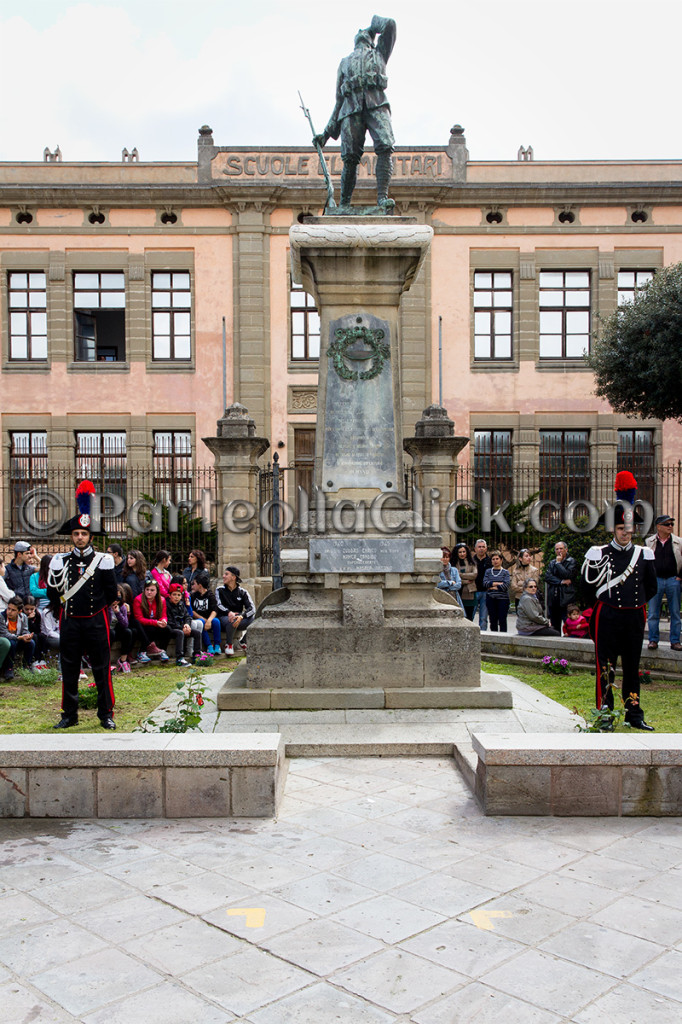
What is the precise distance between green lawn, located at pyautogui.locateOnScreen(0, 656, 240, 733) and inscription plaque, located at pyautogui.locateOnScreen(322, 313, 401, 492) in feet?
9.22

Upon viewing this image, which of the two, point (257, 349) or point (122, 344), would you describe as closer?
point (257, 349)

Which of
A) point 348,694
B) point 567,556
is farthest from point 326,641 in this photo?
point 567,556

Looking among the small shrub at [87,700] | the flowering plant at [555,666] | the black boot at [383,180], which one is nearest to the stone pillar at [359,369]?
the black boot at [383,180]

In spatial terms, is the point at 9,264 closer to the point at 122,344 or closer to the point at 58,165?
the point at 58,165

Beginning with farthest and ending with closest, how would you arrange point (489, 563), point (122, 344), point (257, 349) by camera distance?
point (122, 344) → point (257, 349) → point (489, 563)

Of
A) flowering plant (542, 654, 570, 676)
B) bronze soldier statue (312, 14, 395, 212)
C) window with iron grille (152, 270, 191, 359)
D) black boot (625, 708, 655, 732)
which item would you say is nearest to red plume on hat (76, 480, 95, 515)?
bronze soldier statue (312, 14, 395, 212)

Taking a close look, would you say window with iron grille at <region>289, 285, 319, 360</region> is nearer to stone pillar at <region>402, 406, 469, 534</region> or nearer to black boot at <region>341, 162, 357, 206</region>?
stone pillar at <region>402, 406, 469, 534</region>

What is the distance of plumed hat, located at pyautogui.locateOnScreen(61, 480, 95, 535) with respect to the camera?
7.73 metres

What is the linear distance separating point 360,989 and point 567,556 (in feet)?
34.0

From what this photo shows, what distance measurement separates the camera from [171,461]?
24625mm

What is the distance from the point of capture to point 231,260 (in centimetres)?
2486

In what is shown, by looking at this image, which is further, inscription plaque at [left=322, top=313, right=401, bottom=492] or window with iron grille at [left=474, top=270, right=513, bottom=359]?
window with iron grille at [left=474, top=270, right=513, bottom=359]

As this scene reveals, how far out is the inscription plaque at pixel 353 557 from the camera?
816 centimetres

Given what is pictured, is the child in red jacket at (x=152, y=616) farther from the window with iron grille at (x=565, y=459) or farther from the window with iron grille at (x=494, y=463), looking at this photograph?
the window with iron grille at (x=565, y=459)
